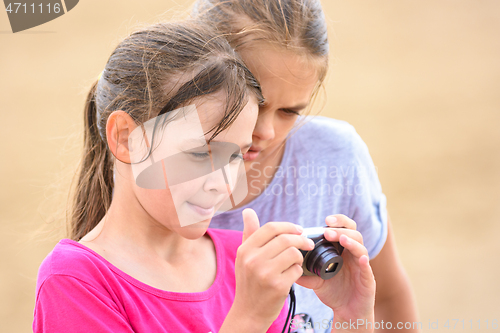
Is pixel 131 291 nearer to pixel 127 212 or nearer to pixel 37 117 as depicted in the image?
pixel 127 212

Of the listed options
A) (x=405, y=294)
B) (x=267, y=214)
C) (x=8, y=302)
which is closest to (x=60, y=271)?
(x=267, y=214)

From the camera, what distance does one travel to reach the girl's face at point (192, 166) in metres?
0.82

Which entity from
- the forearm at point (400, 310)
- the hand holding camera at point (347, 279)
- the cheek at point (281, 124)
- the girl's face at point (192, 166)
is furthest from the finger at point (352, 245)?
the forearm at point (400, 310)

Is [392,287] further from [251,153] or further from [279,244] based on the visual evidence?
[279,244]

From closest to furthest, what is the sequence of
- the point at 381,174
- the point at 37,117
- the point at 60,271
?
the point at 60,271 < the point at 381,174 < the point at 37,117

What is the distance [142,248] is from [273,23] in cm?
53

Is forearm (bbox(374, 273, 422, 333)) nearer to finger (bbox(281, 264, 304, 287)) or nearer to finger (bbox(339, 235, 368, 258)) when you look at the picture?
finger (bbox(339, 235, 368, 258))

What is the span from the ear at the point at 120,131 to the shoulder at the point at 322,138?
1.86ft

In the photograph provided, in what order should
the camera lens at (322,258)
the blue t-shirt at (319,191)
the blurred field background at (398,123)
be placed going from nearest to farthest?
1. the camera lens at (322,258)
2. the blue t-shirt at (319,191)
3. the blurred field background at (398,123)

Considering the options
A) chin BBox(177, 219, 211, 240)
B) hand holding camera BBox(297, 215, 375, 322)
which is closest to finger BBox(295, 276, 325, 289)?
hand holding camera BBox(297, 215, 375, 322)

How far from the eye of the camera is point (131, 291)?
81cm

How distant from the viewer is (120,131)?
2.80 feet

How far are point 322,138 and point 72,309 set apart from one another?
829mm

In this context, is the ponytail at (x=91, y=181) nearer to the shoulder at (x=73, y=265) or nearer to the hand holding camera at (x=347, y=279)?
the shoulder at (x=73, y=265)
